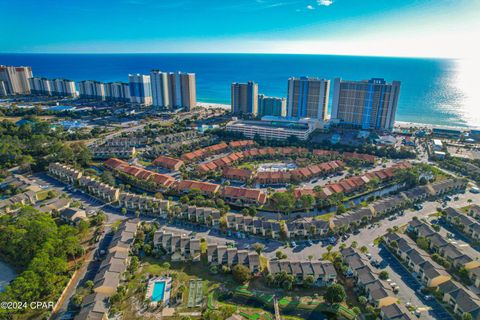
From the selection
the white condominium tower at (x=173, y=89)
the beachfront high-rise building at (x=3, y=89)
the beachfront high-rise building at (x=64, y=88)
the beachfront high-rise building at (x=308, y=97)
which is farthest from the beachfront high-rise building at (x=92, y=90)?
→ the beachfront high-rise building at (x=308, y=97)

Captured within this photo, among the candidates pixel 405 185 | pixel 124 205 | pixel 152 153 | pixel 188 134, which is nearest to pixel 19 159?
pixel 152 153

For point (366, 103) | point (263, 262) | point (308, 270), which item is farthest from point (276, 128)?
point (308, 270)

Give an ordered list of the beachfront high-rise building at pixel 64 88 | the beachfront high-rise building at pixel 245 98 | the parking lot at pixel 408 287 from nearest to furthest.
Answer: the parking lot at pixel 408 287 → the beachfront high-rise building at pixel 245 98 → the beachfront high-rise building at pixel 64 88

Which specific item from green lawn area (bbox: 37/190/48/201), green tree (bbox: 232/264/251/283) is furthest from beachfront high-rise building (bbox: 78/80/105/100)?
green tree (bbox: 232/264/251/283)

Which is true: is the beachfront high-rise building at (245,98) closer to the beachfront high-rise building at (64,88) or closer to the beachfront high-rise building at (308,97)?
the beachfront high-rise building at (308,97)

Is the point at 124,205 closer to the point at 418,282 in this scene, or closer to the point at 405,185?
the point at 418,282

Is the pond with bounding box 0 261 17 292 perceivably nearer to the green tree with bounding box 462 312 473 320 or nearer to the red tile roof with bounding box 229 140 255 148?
the green tree with bounding box 462 312 473 320
